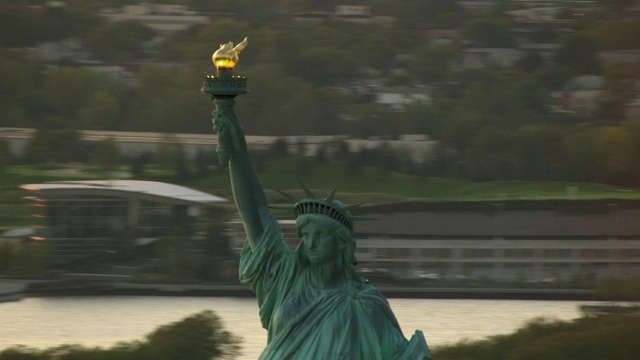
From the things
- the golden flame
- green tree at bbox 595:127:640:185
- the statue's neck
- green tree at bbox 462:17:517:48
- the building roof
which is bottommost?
the statue's neck

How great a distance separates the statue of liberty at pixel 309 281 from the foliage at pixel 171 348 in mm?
6334

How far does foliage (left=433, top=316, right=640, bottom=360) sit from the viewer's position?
9.19 m

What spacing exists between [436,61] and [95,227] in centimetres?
507

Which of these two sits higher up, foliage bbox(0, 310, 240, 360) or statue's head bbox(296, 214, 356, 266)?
statue's head bbox(296, 214, 356, 266)

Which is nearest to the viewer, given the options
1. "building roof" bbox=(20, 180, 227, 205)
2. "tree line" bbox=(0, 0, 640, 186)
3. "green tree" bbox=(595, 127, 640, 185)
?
"green tree" bbox=(595, 127, 640, 185)

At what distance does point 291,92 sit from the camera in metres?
17.2

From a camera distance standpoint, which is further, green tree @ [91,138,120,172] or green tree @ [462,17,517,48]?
green tree @ [462,17,517,48]

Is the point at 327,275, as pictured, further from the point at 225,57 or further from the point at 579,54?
the point at 579,54

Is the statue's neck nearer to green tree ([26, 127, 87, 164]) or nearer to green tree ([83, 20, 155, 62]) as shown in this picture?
green tree ([26, 127, 87, 164])

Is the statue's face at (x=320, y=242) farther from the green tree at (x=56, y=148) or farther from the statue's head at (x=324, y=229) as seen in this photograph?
the green tree at (x=56, y=148)

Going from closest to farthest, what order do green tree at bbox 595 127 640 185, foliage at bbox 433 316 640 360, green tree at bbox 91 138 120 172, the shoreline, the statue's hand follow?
A: the statue's hand
foliage at bbox 433 316 640 360
the shoreline
green tree at bbox 595 127 640 185
green tree at bbox 91 138 120 172

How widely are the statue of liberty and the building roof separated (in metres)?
12.0

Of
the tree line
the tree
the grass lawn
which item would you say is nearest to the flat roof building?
the grass lawn

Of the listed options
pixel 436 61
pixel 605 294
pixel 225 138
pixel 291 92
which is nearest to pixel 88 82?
pixel 291 92
